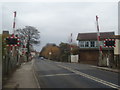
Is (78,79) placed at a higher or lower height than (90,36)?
lower

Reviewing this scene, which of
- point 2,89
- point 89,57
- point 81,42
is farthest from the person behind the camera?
point 81,42

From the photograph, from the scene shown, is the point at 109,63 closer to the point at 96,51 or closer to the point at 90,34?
the point at 96,51

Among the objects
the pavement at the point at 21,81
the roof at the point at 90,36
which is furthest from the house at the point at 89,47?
the pavement at the point at 21,81

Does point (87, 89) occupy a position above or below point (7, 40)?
below

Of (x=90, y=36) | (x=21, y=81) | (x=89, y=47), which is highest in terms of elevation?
(x=90, y=36)

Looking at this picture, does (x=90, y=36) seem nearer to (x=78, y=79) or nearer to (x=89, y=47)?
(x=89, y=47)

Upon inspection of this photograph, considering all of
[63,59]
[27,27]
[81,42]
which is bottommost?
[63,59]

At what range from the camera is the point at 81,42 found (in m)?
63.4

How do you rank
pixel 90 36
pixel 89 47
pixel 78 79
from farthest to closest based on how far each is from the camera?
pixel 90 36 < pixel 89 47 < pixel 78 79

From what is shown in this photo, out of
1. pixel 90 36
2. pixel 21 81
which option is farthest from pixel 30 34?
pixel 21 81

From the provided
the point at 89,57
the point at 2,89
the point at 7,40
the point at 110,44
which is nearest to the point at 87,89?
the point at 2,89

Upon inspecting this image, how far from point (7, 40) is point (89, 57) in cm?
4326

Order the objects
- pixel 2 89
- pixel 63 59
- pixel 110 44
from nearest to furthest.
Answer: pixel 2 89, pixel 110 44, pixel 63 59

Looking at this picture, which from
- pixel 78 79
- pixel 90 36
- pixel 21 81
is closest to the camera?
pixel 21 81
